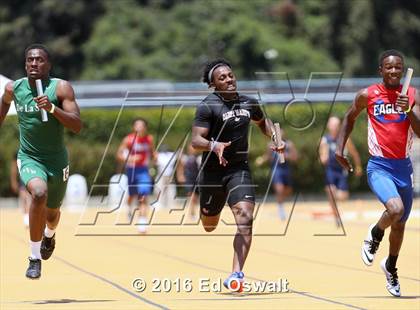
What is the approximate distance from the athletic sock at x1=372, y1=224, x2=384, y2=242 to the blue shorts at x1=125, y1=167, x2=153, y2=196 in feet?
34.9

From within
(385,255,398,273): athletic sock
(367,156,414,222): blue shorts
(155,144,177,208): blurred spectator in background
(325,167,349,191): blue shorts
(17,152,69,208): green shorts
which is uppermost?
(155,144,177,208): blurred spectator in background

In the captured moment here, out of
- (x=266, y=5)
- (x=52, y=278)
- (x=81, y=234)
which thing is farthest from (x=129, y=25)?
(x=52, y=278)

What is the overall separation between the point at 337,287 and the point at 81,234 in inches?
393

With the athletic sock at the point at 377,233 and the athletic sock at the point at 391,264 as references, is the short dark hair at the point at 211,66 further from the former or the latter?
the athletic sock at the point at 391,264

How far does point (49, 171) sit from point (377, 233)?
3551 mm

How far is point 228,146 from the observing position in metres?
11.7

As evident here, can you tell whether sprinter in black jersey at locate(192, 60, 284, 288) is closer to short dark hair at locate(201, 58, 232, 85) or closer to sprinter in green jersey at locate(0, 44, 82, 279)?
short dark hair at locate(201, 58, 232, 85)

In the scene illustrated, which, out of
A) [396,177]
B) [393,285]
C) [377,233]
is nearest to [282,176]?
[377,233]

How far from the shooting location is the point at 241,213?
11516 millimetres

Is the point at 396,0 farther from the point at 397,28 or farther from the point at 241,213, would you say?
the point at 241,213

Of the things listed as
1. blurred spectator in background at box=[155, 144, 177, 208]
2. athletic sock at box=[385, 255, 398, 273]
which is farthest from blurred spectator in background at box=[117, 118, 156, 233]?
athletic sock at box=[385, 255, 398, 273]

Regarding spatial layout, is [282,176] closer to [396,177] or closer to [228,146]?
[228,146]

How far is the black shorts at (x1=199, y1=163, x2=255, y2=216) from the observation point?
11664 mm

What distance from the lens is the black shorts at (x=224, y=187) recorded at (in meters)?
11.7
